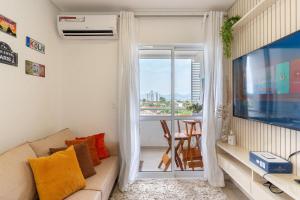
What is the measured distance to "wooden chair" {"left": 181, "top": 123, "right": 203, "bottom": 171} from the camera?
361 cm

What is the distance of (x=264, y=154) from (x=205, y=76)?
144cm

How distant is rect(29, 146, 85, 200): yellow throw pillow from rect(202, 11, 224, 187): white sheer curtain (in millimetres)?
1859

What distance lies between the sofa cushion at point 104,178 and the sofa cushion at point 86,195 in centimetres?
8

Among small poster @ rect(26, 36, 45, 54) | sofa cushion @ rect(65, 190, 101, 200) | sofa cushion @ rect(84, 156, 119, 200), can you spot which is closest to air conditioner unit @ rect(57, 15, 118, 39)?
small poster @ rect(26, 36, 45, 54)

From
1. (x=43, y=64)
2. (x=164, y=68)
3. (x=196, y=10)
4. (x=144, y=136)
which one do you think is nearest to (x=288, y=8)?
(x=196, y=10)

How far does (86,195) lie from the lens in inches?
80.1

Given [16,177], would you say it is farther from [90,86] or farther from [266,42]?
[266,42]

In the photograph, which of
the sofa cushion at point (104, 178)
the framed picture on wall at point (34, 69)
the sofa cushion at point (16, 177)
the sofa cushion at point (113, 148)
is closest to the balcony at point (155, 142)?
the sofa cushion at point (113, 148)

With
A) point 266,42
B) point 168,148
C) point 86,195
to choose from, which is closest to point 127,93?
point 168,148

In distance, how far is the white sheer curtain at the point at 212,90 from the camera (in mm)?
3215

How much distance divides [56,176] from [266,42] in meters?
2.47

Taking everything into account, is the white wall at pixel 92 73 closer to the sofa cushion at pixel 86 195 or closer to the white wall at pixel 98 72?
the white wall at pixel 98 72

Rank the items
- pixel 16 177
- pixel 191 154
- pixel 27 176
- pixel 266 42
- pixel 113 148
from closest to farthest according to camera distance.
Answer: pixel 16 177 < pixel 27 176 < pixel 266 42 < pixel 113 148 < pixel 191 154

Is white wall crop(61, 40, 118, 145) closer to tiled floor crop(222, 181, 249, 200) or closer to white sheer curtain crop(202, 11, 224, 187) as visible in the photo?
white sheer curtain crop(202, 11, 224, 187)
